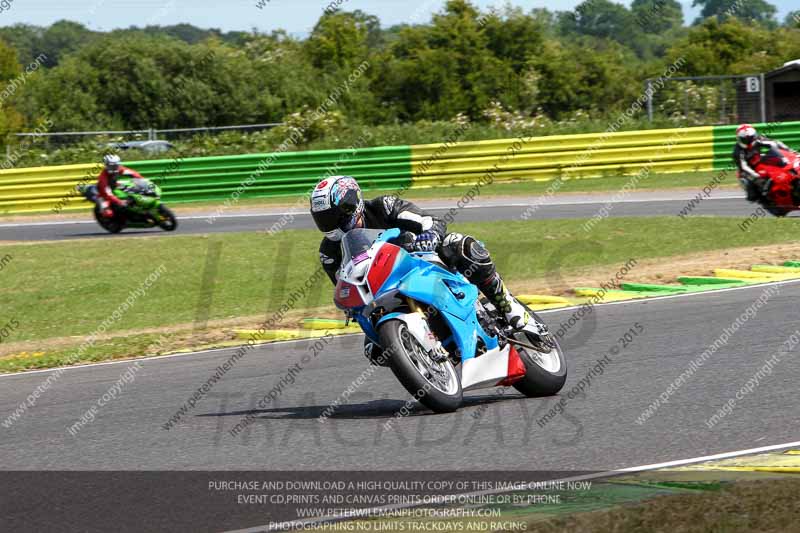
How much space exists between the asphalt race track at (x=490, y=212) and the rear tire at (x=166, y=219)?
0.19m

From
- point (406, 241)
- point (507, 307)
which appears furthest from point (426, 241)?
point (507, 307)

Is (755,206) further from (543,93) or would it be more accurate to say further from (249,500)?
(543,93)

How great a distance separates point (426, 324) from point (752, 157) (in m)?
14.0

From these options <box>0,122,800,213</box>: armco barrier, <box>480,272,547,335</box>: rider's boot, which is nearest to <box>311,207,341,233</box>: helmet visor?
<box>480,272,547,335</box>: rider's boot

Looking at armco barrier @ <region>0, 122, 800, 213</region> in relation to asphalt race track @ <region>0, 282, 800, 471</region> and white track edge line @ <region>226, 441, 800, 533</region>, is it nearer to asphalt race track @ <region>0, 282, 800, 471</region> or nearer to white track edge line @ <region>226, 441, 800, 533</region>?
asphalt race track @ <region>0, 282, 800, 471</region>

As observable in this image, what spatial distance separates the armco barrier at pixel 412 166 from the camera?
2636cm

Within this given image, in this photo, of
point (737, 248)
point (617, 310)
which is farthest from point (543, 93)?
point (617, 310)

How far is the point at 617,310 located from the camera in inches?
446

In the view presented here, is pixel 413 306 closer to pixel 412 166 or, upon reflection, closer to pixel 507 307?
pixel 507 307

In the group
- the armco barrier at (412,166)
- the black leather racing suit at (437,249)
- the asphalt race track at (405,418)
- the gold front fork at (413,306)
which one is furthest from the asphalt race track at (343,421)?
the armco barrier at (412,166)

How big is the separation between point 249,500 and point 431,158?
2221 cm

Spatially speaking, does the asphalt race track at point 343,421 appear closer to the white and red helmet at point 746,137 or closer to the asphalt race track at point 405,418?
the asphalt race track at point 405,418

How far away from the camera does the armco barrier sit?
26359 mm

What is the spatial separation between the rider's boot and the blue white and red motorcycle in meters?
0.04
